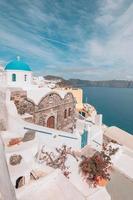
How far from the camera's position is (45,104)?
16.1m

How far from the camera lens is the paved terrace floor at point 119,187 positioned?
9789mm

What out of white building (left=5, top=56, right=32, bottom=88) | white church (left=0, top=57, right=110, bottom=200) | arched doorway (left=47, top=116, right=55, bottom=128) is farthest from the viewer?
arched doorway (left=47, top=116, right=55, bottom=128)

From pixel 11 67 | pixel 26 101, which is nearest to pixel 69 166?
pixel 26 101

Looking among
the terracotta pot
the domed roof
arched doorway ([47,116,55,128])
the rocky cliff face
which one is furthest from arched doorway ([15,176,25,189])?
the domed roof

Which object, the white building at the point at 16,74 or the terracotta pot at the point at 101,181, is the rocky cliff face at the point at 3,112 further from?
the terracotta pot at the point at 101,181

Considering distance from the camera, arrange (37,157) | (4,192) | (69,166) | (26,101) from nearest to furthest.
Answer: (4,192), (37,157), (69,166), (26,101)

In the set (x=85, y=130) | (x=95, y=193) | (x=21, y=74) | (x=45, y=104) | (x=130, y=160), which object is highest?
(x=21, y=74)

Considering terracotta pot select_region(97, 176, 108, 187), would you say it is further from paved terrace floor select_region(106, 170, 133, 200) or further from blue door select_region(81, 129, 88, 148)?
blue door select_region(81, 129, 88, 148)

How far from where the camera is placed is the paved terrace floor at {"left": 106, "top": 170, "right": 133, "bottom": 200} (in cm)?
979

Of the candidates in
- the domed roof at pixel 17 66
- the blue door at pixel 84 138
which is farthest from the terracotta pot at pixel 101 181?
the domed roof at pixel 17 66

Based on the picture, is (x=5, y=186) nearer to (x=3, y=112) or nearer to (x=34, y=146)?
(x=34, y=146)

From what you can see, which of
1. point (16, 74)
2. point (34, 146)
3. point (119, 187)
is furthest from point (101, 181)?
point (16, 74)

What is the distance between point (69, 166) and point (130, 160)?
6.43m

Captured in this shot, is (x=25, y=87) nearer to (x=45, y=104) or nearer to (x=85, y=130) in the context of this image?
(x=45, y=104)
